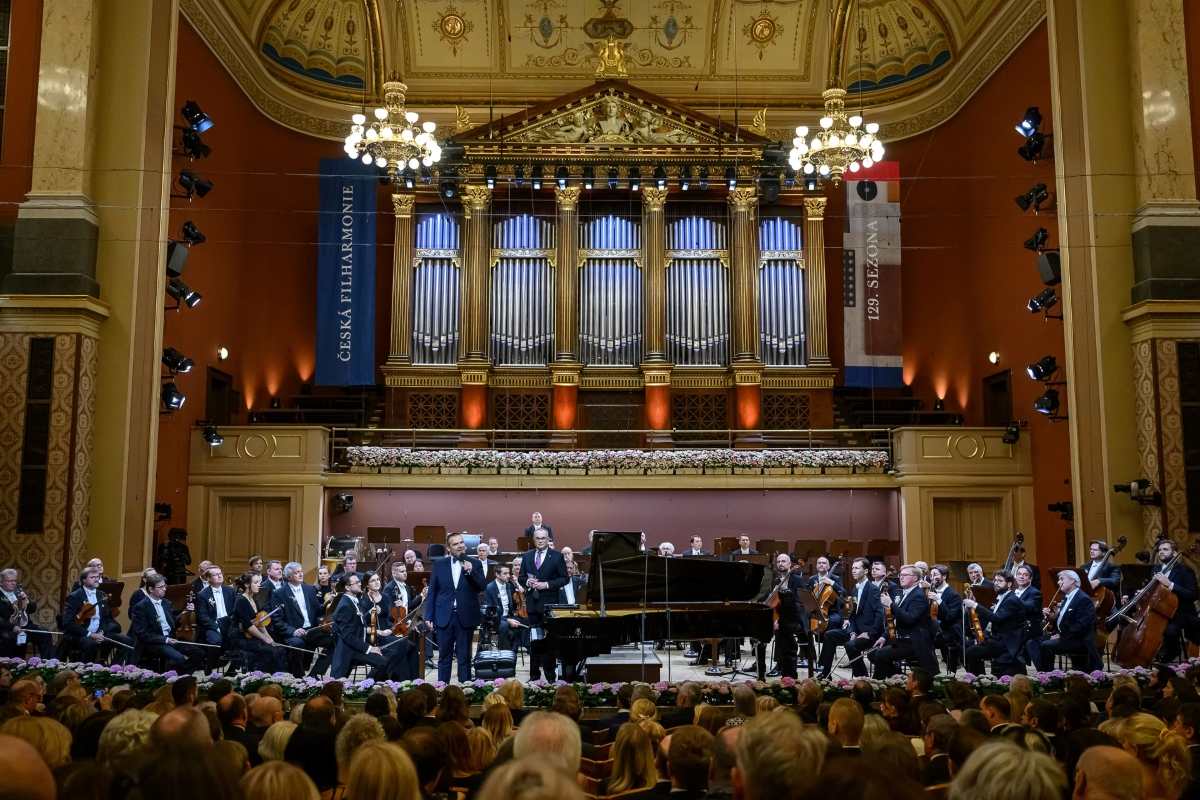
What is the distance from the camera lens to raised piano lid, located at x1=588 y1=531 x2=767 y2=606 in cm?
995

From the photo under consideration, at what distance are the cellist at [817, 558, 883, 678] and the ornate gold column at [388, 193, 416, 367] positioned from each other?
10678 mm

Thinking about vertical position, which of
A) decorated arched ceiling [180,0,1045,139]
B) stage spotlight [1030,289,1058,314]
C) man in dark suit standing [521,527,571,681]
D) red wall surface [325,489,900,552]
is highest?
decorated arched ceiling [180,0,1045,139]

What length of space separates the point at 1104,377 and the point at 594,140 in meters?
9.97

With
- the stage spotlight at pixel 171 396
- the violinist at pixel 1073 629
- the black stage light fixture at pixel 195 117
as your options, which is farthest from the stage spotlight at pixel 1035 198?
the stage spotlight at pixel 171 396

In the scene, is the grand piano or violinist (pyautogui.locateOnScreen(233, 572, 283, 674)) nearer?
the grand piano

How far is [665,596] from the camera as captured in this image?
10062 millimetres

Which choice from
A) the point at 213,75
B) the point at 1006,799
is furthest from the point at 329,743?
the point at 213,75

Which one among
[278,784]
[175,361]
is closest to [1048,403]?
[175,361]

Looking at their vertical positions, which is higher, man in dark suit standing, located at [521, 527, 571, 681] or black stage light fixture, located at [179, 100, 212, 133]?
black stage light fixture, located at [179, 100, 212, 133]

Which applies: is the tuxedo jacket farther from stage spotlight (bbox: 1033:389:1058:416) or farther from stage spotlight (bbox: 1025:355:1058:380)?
stage spotlight (bbox: 1025:355:1058:380)

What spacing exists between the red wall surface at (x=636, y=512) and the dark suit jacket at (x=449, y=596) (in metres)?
7.17

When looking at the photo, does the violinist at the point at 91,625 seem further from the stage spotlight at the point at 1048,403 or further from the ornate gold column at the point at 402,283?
the stage spotlight at the point at 1048,403

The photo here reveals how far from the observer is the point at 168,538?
14875mm

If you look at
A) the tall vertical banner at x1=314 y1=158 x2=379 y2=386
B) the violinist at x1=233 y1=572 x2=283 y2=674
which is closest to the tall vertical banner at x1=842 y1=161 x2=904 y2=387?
the tall vertical banner at x1=314 y1=158 x2=379 y2=386
